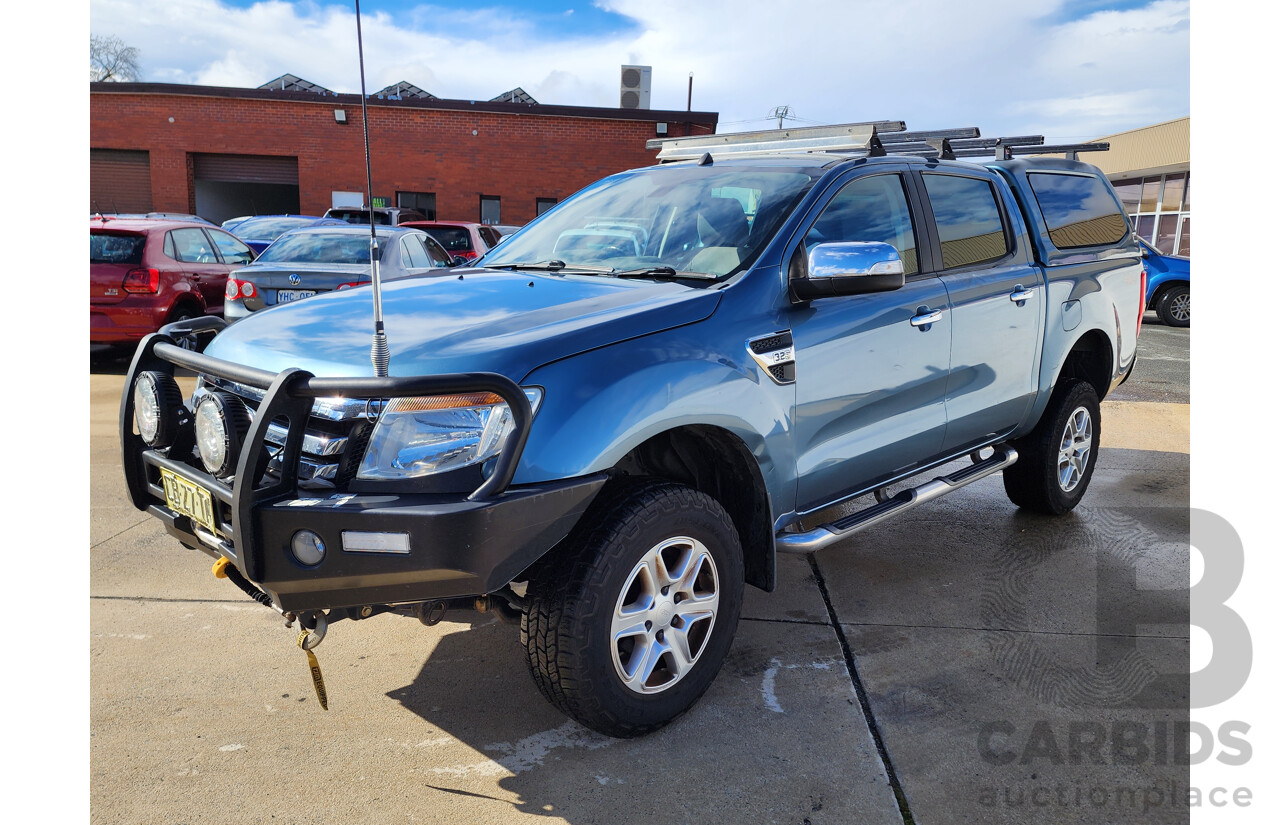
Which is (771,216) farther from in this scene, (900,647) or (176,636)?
(176,636)

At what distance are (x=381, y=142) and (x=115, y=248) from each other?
18.9 metres

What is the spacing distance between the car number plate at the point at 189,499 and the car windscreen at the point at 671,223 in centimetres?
161

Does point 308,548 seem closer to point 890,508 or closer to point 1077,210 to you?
point 890,508

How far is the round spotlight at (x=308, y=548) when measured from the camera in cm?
237

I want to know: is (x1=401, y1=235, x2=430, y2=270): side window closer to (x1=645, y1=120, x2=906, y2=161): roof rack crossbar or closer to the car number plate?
(x1=645, y1=120, x2=906, y2=161): roof rack crossbar

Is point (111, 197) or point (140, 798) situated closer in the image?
point (140, 798)

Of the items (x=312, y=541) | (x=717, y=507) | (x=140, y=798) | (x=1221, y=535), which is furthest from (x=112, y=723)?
(x=1221, y=535)

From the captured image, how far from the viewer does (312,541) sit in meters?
2.37

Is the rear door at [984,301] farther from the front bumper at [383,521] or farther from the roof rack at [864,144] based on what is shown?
the front bumper at [383,521]

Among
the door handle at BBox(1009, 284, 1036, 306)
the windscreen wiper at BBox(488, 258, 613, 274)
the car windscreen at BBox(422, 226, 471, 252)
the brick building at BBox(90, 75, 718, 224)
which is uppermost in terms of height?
the brick building at BBox(90, 75, 718, 224)

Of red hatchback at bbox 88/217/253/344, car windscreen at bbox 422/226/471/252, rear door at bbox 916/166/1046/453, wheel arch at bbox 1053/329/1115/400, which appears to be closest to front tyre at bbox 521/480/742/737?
rear door at bbox 916/166/1046/453

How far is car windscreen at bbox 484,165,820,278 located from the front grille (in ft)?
4.30

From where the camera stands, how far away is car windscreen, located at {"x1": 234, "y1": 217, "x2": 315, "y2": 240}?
16.8m

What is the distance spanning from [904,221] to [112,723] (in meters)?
3.49
